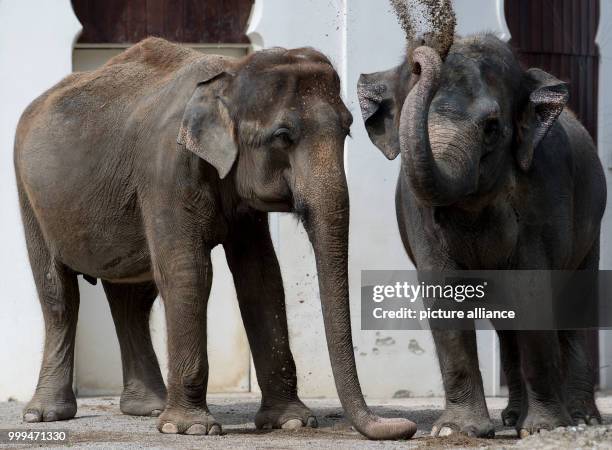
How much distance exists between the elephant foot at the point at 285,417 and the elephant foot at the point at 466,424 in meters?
0.82

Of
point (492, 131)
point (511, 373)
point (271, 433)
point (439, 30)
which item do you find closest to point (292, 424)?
point (271, 433)

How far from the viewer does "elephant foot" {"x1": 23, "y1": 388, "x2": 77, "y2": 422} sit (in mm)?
8727

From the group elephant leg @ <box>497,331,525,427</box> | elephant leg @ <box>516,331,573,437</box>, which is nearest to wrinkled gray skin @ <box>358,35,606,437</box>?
elephant leg @ <box>516,331,573,437</box>

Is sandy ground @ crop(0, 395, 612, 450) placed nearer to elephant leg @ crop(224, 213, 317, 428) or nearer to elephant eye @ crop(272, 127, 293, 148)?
elephant leg @ crop(224, 213, 317, 428)

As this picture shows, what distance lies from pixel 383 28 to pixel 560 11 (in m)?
1.65

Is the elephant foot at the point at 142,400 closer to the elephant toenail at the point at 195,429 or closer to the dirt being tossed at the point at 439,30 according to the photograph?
the elephant toenail at the point at 195,429

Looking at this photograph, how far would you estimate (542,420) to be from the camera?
24.7ft

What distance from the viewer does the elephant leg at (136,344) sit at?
9141mm

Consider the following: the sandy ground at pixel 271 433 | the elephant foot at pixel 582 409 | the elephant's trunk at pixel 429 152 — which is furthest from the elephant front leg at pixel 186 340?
the elephant foot at pixel 582 409

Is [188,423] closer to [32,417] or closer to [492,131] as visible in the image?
[32,417]

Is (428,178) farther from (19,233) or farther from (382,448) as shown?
(19,233)

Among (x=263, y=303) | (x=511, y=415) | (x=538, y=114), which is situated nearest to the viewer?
(x=538, y=114)

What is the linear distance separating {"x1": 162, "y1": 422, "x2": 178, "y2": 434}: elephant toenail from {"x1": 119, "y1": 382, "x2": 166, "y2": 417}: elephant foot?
1.26 m

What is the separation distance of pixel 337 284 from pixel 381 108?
1177 mm
